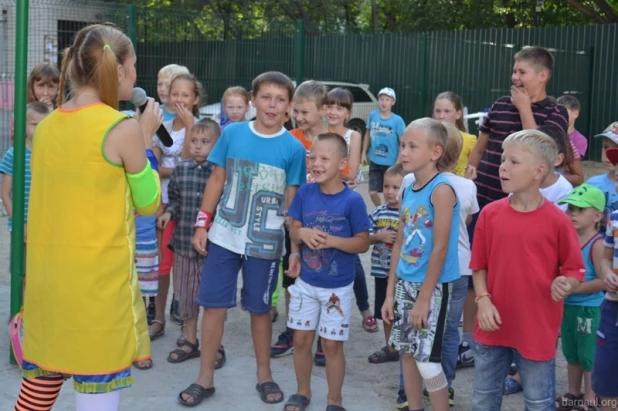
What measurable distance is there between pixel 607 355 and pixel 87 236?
2.37 meters

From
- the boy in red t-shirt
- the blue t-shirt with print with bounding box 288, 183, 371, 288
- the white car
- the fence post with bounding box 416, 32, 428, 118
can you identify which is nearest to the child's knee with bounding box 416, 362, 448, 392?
the boy in red t-shirt

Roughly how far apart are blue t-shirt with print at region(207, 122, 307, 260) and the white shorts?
0.99 feet

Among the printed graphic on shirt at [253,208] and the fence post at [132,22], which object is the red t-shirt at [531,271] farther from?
the fence post at [132,22]

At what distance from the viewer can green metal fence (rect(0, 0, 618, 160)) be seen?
603 inches

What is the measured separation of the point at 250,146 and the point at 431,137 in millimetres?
1047

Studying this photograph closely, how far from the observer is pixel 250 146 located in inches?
182

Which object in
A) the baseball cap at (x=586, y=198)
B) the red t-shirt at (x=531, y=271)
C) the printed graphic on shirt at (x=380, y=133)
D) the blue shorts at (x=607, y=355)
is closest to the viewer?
the red t-shirt at (x=531, y=271)

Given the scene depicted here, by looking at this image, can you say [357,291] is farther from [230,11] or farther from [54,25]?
[230,11]

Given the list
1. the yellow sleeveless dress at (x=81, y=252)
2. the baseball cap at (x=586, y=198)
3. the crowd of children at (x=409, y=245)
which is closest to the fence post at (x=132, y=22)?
the crowd of children at (x=409, y=245)

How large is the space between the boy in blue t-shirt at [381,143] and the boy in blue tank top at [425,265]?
22.6ft

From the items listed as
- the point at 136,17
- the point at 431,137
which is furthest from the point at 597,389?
the point at 136,17

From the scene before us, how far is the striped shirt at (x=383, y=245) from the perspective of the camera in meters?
5.40

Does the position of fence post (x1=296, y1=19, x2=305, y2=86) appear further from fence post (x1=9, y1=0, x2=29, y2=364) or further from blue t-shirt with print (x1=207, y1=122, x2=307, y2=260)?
blue t-shirt with print (x1=207, y1=122, x2=307, y2=260)

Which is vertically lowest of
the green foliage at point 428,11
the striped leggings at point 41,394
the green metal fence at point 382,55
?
the striped leggings at point 41,394
